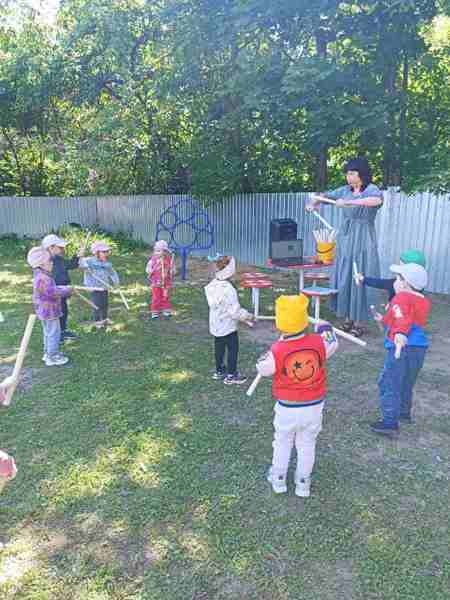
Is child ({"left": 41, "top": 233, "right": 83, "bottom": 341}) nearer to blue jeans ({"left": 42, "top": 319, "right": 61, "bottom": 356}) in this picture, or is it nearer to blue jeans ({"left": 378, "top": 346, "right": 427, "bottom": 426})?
blue jeans ({"left": 42, "top": 319, "right": 61, "bottom": 356})

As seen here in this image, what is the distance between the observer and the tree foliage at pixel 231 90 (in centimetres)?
938

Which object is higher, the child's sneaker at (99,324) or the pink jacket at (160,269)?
the pink jacket at (160,269)

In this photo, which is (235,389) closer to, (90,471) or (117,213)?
(90,471)

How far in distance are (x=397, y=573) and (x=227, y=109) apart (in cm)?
1153

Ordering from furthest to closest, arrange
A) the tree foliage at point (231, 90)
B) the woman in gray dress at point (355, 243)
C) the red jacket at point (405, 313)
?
the tree foliage at point (231, 90) < the woman in gray dress at point (355, 243) < the red jacket at point (405, 313)

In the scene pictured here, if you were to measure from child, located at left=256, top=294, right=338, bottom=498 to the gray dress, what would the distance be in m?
3.35

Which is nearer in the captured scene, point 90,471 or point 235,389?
point 90,471

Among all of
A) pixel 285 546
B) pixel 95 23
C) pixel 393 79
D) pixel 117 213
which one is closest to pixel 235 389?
pixel 285 546

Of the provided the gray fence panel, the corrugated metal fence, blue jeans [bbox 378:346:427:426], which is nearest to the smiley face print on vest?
blue jeans [bbox 378:346:427:426]

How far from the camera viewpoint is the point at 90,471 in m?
3.49

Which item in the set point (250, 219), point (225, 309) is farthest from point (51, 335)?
point (250, 219)

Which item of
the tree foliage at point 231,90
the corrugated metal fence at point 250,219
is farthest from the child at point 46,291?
the corrugated metal fence at point 250,219

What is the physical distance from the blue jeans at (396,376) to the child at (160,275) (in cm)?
415

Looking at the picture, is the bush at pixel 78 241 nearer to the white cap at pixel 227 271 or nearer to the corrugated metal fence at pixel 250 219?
the corrugated metal fence at pixel 250 219
